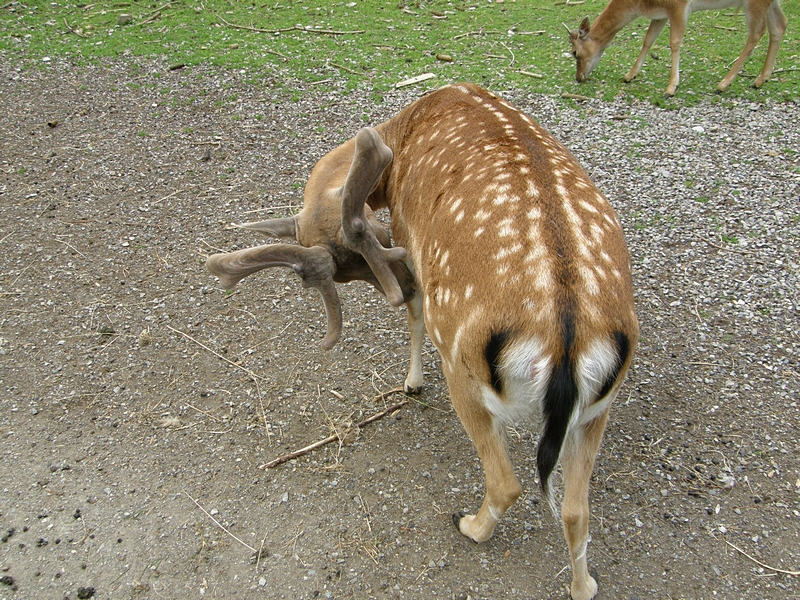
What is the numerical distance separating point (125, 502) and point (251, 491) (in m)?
0.67

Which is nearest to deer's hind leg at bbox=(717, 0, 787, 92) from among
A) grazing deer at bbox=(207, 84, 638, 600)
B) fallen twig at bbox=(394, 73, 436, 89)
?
fallen twig at bbox=(394, 73, 436, 89)

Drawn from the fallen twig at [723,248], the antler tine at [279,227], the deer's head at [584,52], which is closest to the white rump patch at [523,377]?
the antler tine at [279,227]

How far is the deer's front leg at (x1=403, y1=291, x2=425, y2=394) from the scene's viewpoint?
351 centimetres

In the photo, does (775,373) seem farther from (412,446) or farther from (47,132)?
(47,132)

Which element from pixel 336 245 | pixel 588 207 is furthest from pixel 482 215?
pixel 336 245

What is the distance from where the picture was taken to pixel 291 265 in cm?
279

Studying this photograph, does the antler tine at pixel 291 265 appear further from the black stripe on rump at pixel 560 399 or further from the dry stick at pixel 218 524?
the black stripe on rump at pixel 560 399

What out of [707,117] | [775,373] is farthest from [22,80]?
[775,373]

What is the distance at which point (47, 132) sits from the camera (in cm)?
649

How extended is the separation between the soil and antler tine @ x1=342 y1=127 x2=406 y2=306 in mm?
1081

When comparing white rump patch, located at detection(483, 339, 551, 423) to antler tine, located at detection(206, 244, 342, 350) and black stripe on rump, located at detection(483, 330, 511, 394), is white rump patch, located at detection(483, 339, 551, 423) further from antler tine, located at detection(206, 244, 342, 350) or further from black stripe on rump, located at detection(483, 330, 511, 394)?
antler tine, located at detection(206, 244, 342, 350)

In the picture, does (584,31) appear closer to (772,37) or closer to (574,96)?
(574,96)

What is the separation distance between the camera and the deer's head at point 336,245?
8.93ft

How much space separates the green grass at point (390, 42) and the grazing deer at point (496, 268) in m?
4.35
